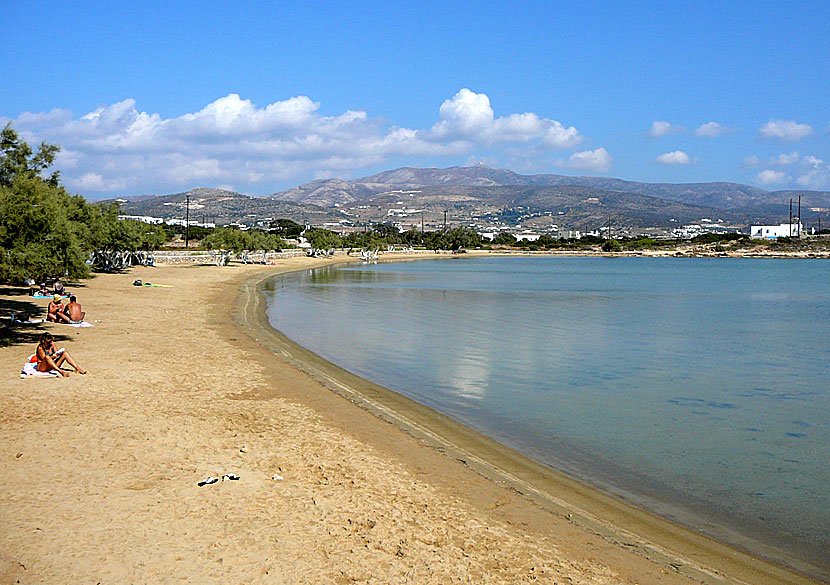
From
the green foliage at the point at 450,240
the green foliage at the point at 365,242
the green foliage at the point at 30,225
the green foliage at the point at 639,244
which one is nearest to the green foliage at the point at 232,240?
the green foliage at the point at 365,242

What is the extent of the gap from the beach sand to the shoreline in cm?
3

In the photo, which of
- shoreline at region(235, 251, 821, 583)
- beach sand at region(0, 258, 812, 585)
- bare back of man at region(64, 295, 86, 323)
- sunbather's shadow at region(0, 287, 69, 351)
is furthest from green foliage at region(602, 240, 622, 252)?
beach sand at region(0, 258, 812, 585)

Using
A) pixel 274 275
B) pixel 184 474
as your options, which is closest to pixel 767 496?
pixel 184 474

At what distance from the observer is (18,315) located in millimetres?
19188

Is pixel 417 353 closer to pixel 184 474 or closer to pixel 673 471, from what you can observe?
pixel 673 471

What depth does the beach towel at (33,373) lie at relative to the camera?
1201 cm

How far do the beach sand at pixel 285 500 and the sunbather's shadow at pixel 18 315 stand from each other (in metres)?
4.09

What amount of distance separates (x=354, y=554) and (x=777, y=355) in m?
18.1

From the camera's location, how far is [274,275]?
5694 cm

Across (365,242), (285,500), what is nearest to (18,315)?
(285,500)

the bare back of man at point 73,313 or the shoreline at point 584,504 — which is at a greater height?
the bare back of man at point 73,313

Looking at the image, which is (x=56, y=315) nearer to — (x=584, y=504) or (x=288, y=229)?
(x=584, y=504)

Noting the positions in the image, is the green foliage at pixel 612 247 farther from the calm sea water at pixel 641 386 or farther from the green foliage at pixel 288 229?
the calm sea water at pixel 641 386

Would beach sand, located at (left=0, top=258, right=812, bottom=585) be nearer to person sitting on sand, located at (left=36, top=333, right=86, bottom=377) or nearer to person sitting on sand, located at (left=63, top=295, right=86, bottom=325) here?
person sitting on sand, located at (left=36, top=333, right=86, bottom=377)
